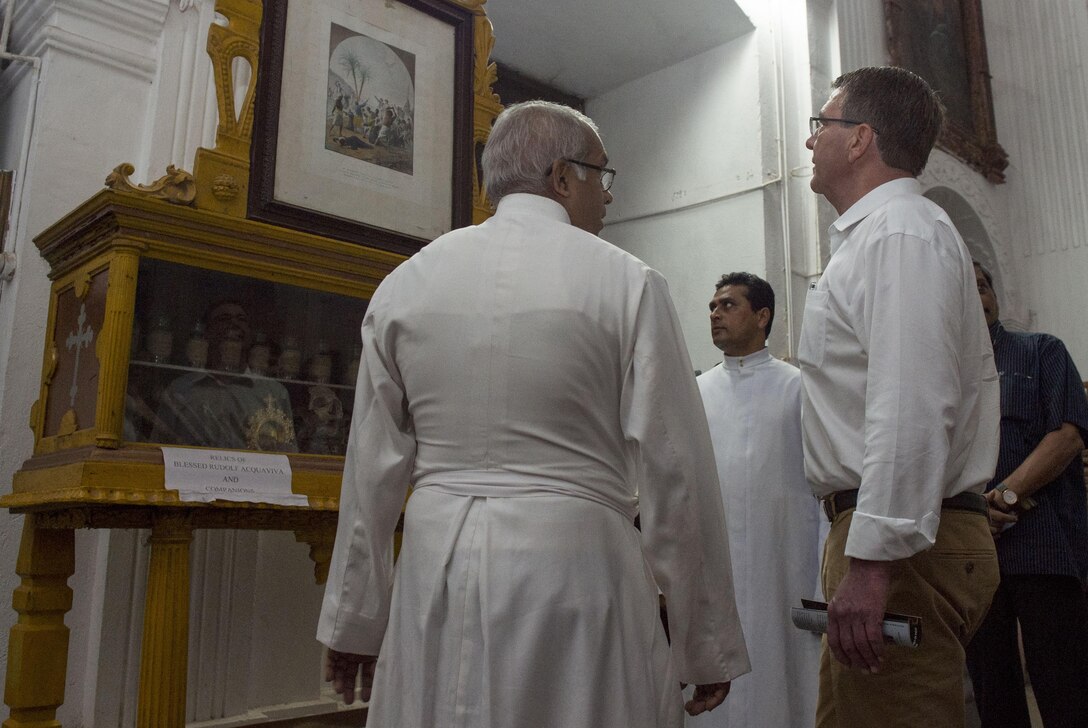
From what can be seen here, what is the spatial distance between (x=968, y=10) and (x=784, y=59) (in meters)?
3.12

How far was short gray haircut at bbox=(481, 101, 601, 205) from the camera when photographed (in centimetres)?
182

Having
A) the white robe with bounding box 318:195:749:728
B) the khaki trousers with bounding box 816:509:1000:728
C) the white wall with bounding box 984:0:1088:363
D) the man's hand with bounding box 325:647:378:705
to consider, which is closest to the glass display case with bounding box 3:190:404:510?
the man's hand with bounding box 325:647:378:705

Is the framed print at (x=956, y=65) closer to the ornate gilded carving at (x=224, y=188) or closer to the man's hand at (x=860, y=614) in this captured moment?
the ornate gilded carving at (x=224, y=188)

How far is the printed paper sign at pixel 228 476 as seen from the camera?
2.72 metres

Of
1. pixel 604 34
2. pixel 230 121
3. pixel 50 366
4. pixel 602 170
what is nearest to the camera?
pixel 602 170

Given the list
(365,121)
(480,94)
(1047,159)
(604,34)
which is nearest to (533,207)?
(365,121)

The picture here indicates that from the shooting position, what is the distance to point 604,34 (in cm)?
650

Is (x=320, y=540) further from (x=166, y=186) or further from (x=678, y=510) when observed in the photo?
(x=678, y=510)

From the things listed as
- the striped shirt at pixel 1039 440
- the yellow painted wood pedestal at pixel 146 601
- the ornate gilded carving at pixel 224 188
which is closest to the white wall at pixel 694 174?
the striped shirt at pixel 1039 440

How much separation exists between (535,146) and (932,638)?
1151 mm

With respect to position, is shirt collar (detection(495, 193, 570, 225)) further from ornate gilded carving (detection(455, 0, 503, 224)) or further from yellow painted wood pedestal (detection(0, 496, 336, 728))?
ornate gilded carving (detection(455, 0, 503, 224))

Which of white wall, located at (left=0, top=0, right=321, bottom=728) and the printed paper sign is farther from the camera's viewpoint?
white wall, located at (left=0, top=0, right=321, bottom=728)

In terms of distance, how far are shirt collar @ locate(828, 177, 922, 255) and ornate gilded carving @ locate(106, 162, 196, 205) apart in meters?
2.07

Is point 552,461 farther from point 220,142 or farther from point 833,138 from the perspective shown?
point 220,142
